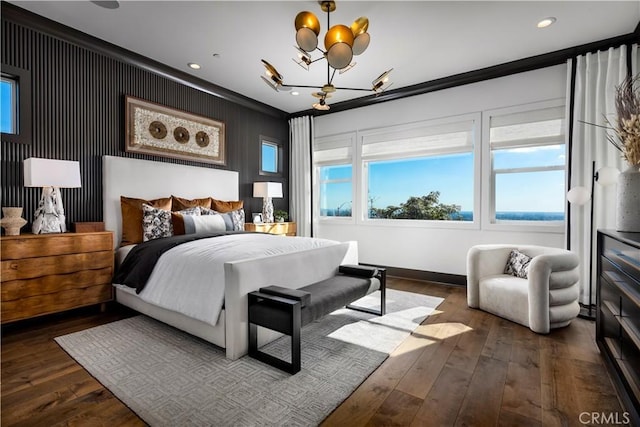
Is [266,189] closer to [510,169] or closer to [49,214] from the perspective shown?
[49,214]

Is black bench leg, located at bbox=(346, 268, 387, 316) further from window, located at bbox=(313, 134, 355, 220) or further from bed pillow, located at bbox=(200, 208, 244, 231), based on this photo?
window, located at bbox=(313, 134, 355, 220)

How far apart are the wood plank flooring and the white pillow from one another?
141cm

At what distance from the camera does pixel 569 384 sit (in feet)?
6.17

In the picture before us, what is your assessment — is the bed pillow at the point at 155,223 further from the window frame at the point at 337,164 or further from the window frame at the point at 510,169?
the window frame at the point at 510,169

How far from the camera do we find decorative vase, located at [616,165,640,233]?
205 centimetres

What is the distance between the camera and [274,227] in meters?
5.15

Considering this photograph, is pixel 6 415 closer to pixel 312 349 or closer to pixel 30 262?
pixel 30 262

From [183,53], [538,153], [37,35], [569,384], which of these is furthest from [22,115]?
[538,153]

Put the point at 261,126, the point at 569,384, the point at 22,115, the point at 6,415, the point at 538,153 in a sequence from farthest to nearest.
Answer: the point at 261,126
the point at 538,153
the point at 22,115
the point at 569,384
the point at 6,415

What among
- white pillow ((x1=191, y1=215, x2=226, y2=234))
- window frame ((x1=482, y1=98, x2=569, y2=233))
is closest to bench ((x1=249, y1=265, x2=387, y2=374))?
white pillow ((x1=191, y1=215, x2=226, y2=234))

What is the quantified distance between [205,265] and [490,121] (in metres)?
3.96

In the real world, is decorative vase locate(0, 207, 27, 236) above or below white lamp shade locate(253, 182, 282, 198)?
below

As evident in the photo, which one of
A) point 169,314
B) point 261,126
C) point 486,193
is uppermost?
point 261,126

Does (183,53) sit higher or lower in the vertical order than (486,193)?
higher
